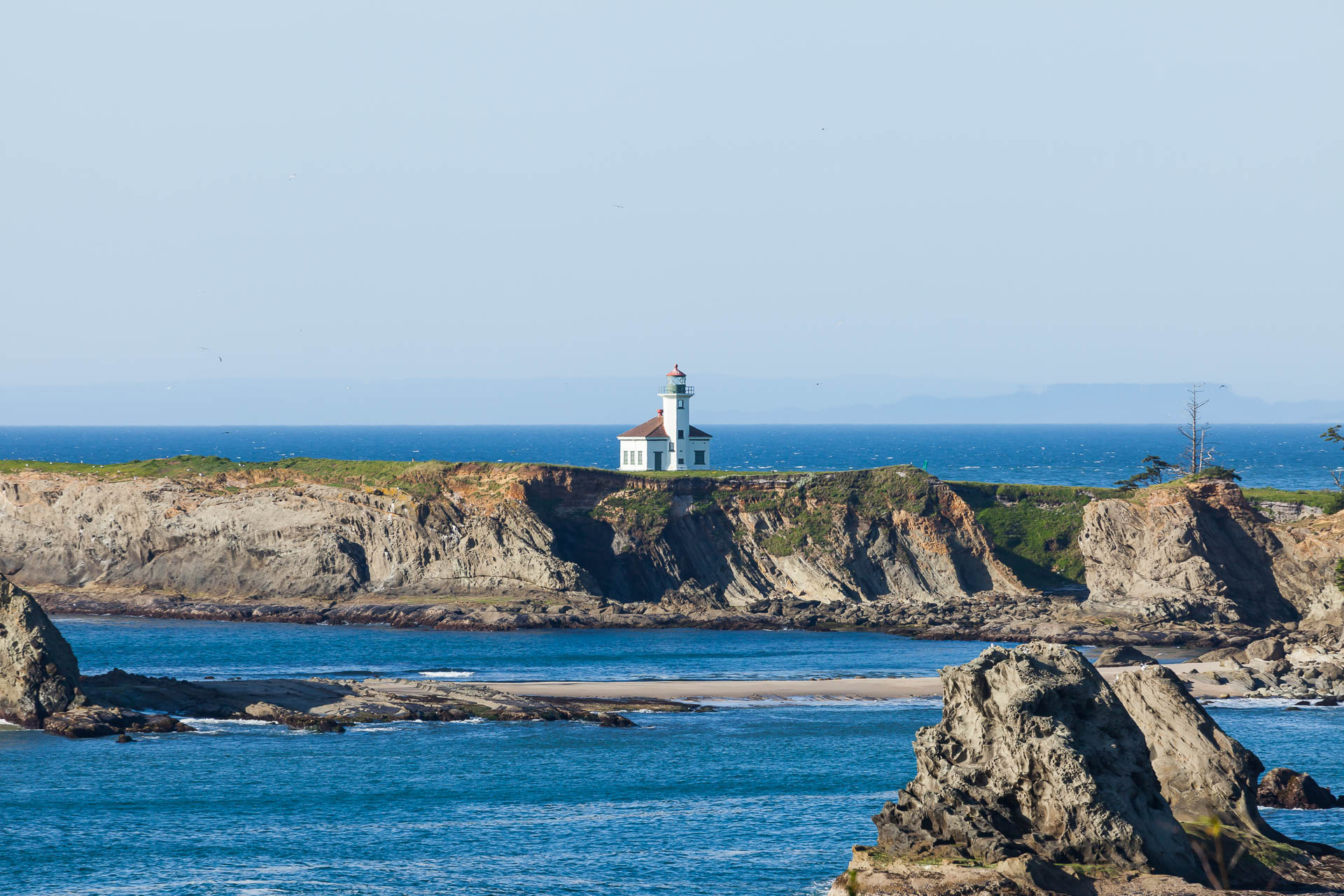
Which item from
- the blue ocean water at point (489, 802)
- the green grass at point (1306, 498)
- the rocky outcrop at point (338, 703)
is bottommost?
the blue ocean water at point (489, 802)

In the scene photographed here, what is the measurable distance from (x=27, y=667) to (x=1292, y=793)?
4144cm

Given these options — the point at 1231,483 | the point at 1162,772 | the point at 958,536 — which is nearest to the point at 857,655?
the point at 958,536

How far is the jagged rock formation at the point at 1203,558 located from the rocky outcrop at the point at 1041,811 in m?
52.8

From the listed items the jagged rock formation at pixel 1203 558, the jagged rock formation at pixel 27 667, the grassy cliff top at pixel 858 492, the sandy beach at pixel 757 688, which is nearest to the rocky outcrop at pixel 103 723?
the jagged rock formation at pixel 27 667

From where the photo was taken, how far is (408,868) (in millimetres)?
34562

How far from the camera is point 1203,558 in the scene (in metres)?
83.4

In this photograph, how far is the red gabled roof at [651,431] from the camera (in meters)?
101

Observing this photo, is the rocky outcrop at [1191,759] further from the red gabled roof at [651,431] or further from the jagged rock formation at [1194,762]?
the red gabled roof at [651,431]

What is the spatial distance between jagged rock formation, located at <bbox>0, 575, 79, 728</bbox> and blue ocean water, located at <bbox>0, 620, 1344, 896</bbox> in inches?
49.3

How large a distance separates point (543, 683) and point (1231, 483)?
4946 centimetres

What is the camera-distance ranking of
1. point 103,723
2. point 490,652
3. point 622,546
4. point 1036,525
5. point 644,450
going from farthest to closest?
point 644,450
point 1036,525
point 622,546
point 490,652
point 103,723

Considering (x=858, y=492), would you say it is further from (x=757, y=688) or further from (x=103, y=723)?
(x=103, y=723)

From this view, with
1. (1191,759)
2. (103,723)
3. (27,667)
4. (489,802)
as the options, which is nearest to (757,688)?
(489,802)

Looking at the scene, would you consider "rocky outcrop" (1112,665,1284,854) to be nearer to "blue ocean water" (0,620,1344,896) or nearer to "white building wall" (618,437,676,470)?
"blue ocean water" (0,620,1344,896)
